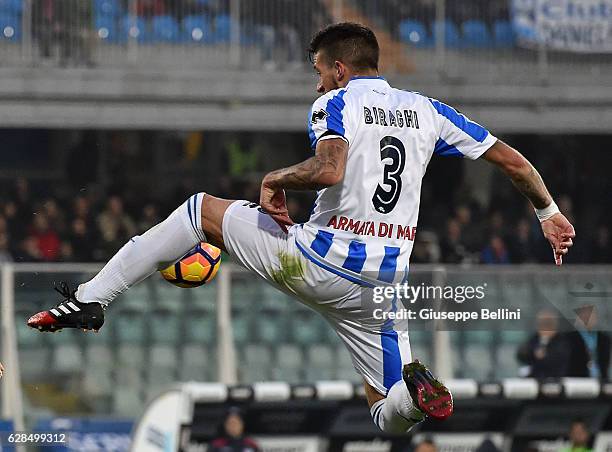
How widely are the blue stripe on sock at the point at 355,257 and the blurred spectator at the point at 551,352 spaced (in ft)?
16.0

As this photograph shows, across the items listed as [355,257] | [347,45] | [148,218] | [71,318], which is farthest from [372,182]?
[148,218]

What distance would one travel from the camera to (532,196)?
26.5ft

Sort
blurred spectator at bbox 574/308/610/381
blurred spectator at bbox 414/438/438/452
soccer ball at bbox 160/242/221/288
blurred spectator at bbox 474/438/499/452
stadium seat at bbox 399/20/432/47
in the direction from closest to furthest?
soccer ball at bbox 160/242/221/288 → blurred spectator at bbox 574/308/610/381 → blurred spectator at bbox 414/438/438/452 → blurred spectator at bbox 474/438/499/452 → stadium seat at bbox 399/20/432/47

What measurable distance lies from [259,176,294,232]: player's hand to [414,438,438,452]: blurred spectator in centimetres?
770

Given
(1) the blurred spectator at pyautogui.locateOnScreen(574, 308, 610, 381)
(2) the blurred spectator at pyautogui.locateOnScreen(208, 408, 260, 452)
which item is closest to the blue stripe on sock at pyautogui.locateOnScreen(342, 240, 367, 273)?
(1) the blurred spectator at pyautogui.locateOnScreen(574, 308, 610, 381)

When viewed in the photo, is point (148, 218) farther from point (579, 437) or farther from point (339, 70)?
point (339, 70)

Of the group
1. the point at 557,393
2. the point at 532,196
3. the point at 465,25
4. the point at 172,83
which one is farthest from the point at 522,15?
the point at 532,196

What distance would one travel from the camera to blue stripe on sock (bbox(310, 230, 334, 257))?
7754mm

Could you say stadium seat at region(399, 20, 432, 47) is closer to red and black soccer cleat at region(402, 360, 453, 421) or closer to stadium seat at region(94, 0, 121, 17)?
stadium seat at region(94, 0, 121, 17)

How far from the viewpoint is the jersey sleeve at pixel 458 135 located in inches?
314

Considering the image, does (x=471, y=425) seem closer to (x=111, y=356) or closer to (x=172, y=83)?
(x=111, y=356)

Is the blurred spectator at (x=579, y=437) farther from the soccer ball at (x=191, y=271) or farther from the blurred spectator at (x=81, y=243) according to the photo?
the soccer ball at (x=191, y=271)

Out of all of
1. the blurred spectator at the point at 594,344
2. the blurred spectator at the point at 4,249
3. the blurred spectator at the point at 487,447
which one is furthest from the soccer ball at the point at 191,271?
the blurred spectator at the point at 4,249

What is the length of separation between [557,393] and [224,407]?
3.37m
